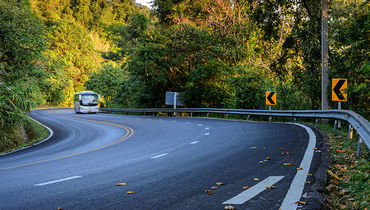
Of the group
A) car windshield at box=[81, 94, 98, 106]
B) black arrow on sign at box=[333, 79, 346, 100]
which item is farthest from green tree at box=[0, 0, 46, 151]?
car windshield at box=[81, 94, 98, 106]

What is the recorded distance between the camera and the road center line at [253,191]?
4.46 meters

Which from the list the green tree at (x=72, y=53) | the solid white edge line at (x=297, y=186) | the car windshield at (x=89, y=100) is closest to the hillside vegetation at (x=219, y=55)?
the solid white edge line at (x=297, y=186)

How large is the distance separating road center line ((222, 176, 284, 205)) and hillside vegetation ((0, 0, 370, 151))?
7.88 feet

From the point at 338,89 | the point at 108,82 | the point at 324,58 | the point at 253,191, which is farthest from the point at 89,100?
the point at 253,191

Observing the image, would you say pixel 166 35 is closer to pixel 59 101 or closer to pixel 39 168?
pixel 39 168

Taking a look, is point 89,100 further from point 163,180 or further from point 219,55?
point 163,180

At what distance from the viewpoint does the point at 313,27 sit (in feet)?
68.2

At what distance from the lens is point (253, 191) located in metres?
4.86

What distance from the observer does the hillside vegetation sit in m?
15.8

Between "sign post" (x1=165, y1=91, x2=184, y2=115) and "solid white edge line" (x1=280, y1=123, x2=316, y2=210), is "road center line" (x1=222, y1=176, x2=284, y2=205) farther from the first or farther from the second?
"sign post" (x1=165, y1=91, x2=184, y2=115)

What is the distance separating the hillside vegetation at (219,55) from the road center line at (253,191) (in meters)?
2.40

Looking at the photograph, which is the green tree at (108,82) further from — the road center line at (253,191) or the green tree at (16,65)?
the road center line at (253,191)

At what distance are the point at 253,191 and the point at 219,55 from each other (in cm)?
2851

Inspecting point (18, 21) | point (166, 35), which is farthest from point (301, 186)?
point (166, 35)
